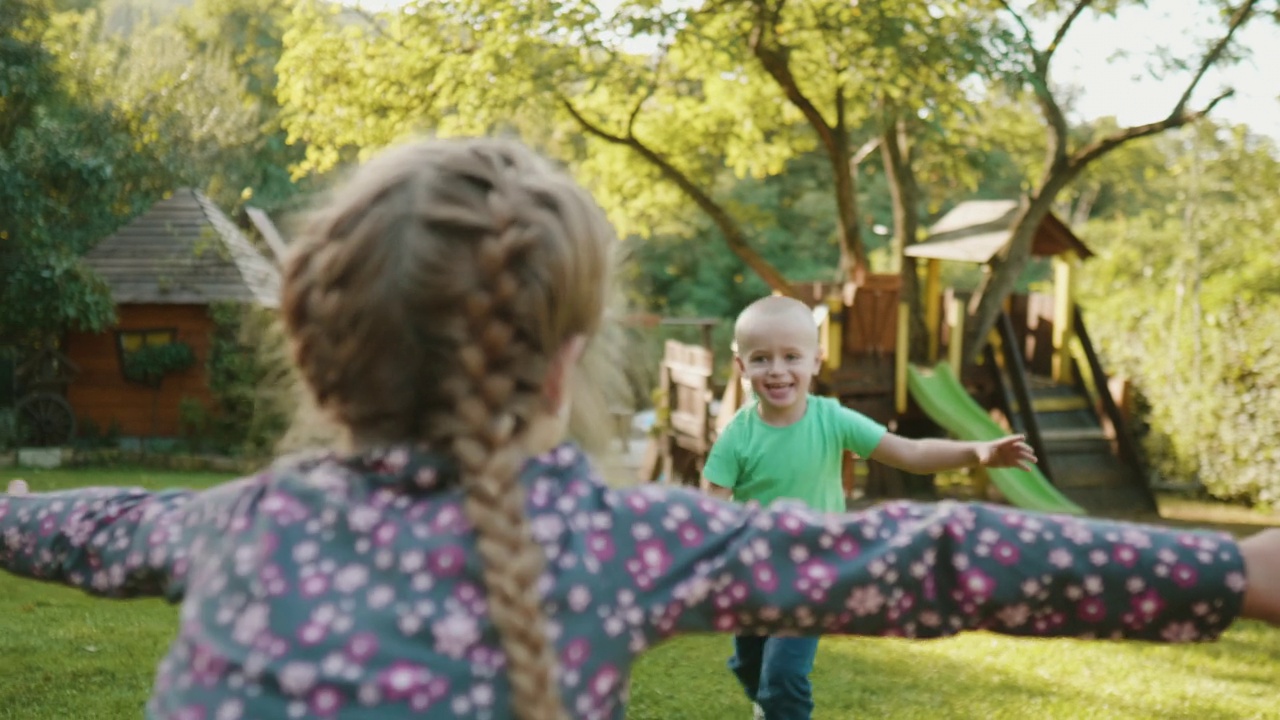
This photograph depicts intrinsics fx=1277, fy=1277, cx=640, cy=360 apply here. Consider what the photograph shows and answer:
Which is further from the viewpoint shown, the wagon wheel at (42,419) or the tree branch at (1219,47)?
the wagon wheel at (42,419)

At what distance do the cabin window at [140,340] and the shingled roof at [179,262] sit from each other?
49 cm

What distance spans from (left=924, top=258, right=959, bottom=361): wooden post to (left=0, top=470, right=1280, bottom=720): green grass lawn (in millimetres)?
7598

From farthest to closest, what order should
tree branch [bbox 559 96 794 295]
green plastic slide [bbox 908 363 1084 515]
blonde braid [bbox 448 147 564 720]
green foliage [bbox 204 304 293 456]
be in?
1. green foliage [bbox 204 304 293 456]
2. tree branch [bbox 559 96 794 295]
3. green plastic slide [bbox 908 363 1084 515]
4. blonde braid [bbox 448 147 564 720]

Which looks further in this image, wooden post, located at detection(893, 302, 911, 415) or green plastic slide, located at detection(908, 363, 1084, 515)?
wooden post, located at detection(893, 302, 911, 415)

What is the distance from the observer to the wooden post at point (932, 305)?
1507 cm

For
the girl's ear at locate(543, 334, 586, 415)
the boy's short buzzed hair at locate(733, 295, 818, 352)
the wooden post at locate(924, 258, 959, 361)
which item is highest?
the wooden post at locate(924, 258, 959, 361)

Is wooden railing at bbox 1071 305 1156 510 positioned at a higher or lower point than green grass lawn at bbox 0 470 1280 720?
higher

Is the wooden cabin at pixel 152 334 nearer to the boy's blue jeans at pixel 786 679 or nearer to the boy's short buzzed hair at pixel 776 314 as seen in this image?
the boy's short buzzed hair at pixel 776 314

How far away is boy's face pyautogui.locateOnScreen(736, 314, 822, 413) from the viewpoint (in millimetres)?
4457

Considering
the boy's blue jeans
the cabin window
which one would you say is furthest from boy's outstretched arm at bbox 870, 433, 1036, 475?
the cabin window

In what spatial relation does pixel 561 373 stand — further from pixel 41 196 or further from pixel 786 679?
pixel 41 196

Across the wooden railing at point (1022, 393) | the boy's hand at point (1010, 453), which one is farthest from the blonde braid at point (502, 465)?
the wooden railing at point (1022, 393)

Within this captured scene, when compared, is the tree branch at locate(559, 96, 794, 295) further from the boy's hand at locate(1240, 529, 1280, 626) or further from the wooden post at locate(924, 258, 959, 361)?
the boy's hand at locate(1240, 529, 1280, 626)

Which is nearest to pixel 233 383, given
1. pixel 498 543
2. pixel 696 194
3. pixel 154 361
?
pixel 154 361
